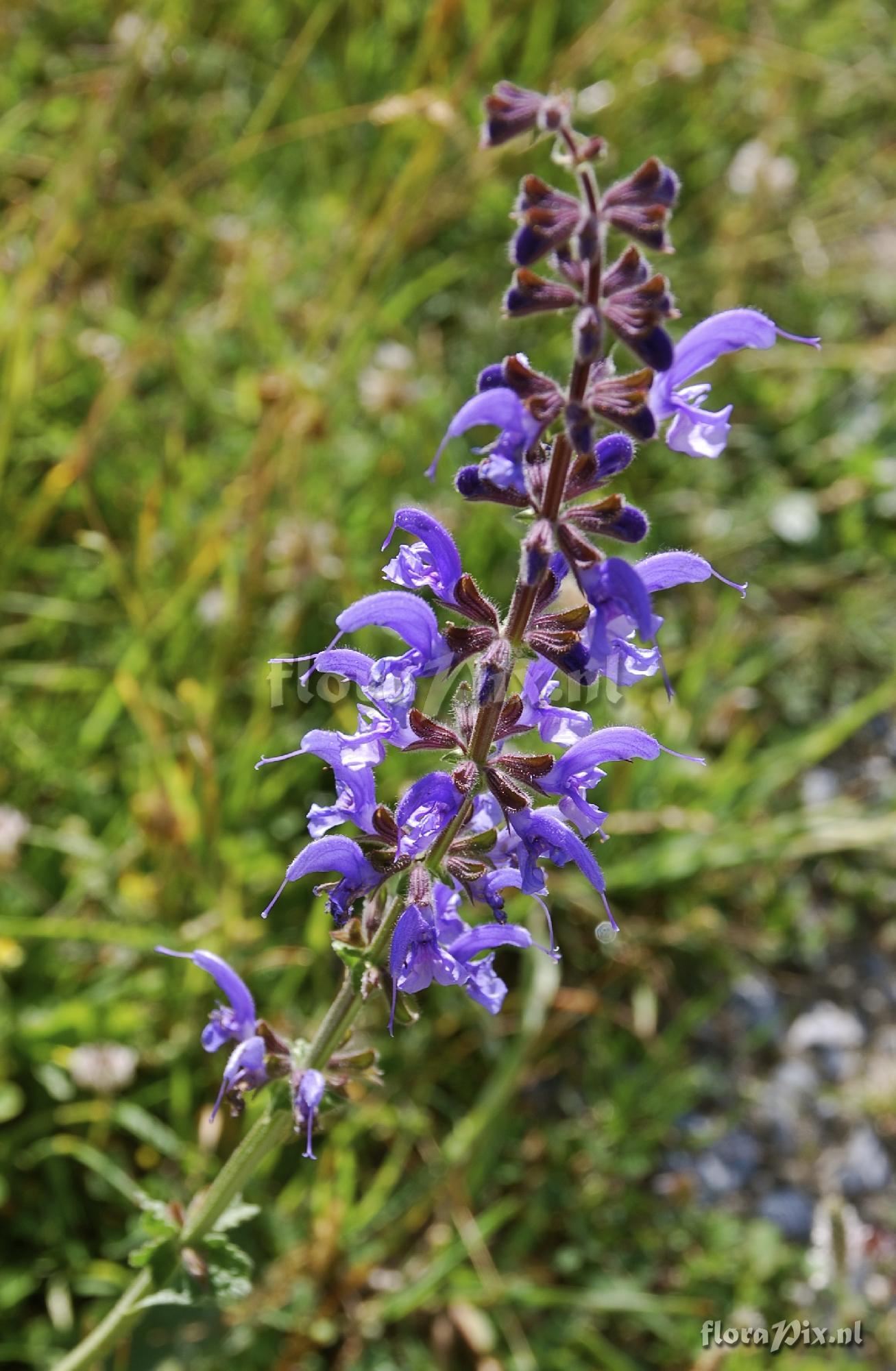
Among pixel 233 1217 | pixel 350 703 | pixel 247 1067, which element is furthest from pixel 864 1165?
pixel 247 1067

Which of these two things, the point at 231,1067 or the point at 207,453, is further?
the point at 207,453

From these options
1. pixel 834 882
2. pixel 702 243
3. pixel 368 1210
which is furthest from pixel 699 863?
pixel 702 243

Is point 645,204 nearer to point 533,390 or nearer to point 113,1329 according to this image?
point 533,390

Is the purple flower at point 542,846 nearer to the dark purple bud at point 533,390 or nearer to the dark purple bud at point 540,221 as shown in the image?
the dark purple bud at point 533,390

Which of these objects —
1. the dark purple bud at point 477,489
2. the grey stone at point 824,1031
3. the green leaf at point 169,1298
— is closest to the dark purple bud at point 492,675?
the dark purple bud at point 477,489

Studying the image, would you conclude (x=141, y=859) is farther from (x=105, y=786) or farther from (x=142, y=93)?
(x=142, y=93)
